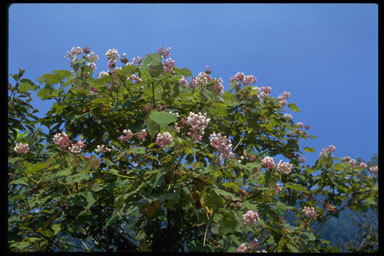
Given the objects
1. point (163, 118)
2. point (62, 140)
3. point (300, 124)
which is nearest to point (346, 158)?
point (300, 124)

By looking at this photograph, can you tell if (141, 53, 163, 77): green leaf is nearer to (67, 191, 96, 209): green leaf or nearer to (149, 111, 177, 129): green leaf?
(149, 111, 177, 129): green leaf

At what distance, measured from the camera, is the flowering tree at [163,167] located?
2582 millimetres

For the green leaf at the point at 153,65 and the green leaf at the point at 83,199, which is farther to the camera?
the green leaf at the point at 153,65

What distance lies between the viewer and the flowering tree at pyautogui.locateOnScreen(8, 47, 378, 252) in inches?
102

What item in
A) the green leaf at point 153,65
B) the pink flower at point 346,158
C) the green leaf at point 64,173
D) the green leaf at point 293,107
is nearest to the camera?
the green leaf at point 64,173

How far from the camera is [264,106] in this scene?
4.01 m

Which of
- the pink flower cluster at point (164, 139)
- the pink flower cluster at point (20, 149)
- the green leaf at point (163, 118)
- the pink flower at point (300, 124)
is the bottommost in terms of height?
the pink flower cluster at point (20, 149)

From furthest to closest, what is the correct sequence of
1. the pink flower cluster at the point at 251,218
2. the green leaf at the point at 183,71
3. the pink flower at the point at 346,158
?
the pink flower at the point at 346,158 → the green leaf at the point at 183,71 → the pink flower cluster at the point at 251,218

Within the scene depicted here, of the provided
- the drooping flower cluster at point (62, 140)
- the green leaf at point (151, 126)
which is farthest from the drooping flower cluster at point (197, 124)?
the drooping flower cluster at point (62, 140)

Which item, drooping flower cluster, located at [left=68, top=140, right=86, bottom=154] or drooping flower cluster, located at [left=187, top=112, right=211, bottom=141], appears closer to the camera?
drooping flower cluster, located at [left=187, top=112, right=211, bottom=141]

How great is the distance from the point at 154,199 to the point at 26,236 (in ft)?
6.45

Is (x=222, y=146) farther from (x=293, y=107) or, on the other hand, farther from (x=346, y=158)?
(x=346, y=158)

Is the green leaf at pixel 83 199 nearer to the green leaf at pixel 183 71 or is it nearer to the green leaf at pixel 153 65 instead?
the green leaf at pixel 153 65

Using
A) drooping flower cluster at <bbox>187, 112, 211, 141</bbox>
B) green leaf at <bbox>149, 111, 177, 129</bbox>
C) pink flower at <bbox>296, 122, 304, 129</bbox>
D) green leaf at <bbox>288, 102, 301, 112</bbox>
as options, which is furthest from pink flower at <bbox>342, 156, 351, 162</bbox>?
green leaf at <bbox>149, 111, 177, 129</bbox>
